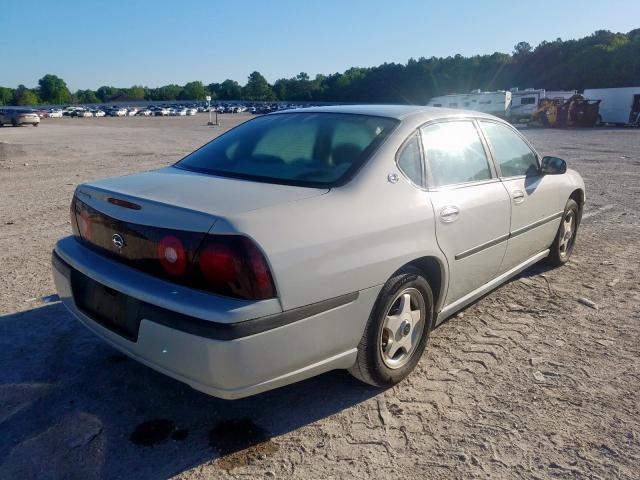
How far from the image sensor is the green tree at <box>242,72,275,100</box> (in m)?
139

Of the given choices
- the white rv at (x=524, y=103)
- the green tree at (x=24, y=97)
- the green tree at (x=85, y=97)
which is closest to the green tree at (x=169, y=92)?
the green tree at (x=85, y=97)

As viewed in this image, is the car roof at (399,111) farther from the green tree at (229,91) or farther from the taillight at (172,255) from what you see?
the green tree at (229,91)

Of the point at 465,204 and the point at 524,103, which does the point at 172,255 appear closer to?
the point at 465,204

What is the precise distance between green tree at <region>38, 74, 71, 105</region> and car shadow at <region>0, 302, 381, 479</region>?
168 meters

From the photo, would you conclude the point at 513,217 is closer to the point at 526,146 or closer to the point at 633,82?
the point at 526,146

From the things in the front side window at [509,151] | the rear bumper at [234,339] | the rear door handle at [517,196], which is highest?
the front side window at [509,151]

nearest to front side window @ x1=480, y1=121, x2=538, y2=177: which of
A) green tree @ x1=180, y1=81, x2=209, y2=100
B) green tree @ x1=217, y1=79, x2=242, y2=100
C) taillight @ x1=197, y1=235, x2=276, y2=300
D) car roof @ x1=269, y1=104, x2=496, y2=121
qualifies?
car roof @ x1=269, y1=104, x2=496, y2=121

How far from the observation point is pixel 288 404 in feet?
8.95

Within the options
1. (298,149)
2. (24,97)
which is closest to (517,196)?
(298,149)

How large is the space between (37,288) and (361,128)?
9.92 feet

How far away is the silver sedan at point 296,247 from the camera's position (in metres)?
2.09

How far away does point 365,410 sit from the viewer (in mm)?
2678

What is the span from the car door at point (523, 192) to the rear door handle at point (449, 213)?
81 cm

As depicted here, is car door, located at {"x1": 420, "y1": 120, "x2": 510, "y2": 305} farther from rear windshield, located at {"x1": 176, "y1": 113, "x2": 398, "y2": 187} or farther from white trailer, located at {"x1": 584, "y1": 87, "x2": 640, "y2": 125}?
white trailer, located at {"x1": 584, "y1": 87, "x2": 640, "y2": 125}
